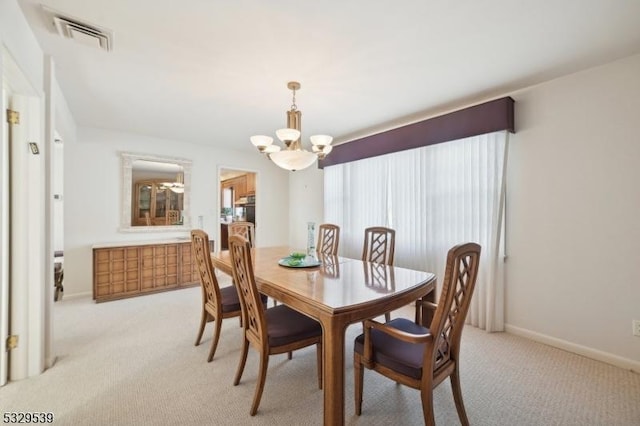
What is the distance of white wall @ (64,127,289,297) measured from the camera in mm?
3846

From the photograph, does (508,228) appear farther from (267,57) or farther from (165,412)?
(165,412)

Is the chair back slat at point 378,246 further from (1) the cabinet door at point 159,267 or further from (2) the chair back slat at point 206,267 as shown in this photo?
(1) the cabinet door at point 159,267

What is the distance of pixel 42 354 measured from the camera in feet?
6.85

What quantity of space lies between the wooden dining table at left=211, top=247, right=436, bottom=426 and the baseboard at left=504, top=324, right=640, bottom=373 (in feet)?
4.36

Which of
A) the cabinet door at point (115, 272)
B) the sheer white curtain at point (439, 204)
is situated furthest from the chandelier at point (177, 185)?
the sheer white curtain at point (439, 204)

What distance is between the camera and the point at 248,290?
176cm

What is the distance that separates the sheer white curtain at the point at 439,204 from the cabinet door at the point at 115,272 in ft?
10.0

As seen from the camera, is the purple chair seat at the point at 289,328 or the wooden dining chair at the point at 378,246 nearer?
the purple chair seat at the point at 289,328

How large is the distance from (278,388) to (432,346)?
1161 mm

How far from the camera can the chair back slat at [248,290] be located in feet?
5.50

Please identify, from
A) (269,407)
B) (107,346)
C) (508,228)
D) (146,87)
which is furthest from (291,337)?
(146,87)

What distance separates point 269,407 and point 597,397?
7.05ft

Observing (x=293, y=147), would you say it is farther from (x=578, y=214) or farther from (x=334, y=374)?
(x=578, y=214)

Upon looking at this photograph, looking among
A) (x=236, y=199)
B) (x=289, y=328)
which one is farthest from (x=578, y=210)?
(x=236, y=199)
